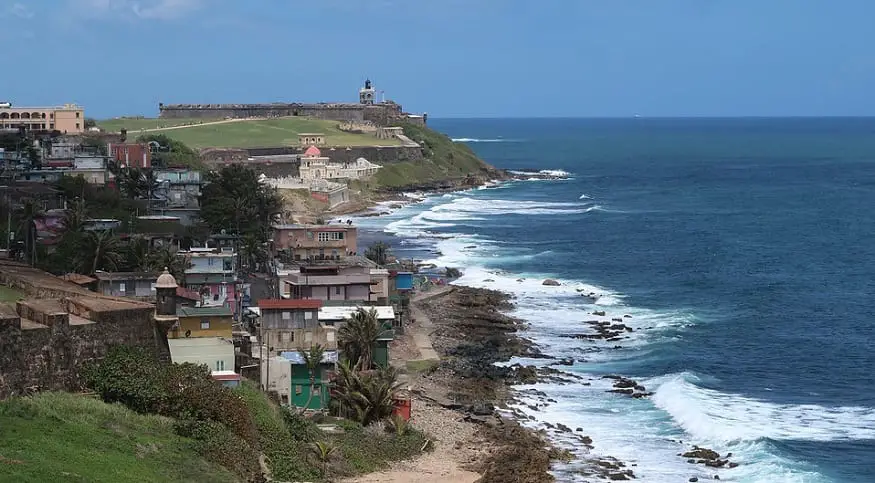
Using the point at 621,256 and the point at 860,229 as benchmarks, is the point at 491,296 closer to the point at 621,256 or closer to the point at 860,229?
the point at 621,256

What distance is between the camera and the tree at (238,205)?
247ft

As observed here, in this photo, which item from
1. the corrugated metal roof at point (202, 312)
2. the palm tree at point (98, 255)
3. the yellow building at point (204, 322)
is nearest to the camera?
the yellow building at point (204, 322)

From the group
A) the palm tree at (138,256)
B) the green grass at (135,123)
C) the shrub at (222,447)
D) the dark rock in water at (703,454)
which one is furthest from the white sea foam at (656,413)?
the green grass at (135,123)

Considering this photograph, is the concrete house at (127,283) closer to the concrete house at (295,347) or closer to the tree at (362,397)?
the concrete house at (295,347)

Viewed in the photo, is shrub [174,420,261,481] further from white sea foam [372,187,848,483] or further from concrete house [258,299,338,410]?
white sea foam [372,187,848,483]

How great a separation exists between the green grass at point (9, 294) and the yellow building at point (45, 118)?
305 ft

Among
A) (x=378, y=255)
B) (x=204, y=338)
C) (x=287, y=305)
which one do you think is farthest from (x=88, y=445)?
(x=378, y=255)

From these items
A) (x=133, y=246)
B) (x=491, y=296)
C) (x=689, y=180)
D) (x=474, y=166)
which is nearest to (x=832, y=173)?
(x=689, y=180)

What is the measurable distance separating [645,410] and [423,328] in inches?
652

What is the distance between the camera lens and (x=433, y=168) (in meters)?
177

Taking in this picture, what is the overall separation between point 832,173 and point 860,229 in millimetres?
79052

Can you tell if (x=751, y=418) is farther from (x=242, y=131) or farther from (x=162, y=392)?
(x=242, y=131)

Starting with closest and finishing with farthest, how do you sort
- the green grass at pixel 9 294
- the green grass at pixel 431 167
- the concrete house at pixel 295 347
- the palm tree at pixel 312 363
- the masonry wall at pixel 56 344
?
the masonry wall at pixel 56 344 → the green grass at pixel 9 294 → the concrete house at pixel 295 347 → the palm tree at pixel 312 363 → the green grass at pixel 431 167

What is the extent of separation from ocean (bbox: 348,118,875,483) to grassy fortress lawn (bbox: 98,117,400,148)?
27.3 m
